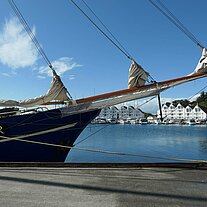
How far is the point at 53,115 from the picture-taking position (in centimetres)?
1209

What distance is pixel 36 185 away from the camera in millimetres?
5180

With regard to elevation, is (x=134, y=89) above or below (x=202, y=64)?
below

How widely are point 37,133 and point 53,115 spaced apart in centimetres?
101

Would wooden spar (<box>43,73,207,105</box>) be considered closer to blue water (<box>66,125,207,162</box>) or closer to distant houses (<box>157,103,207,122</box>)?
blue water (<box>66,125,207,162</box>)

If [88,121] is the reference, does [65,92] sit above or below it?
above

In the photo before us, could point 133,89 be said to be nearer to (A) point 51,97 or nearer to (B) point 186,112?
(A) point 51,97

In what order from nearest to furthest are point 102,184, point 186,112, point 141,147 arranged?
1. point 102,184
2. point 141,147
3. point 186,112

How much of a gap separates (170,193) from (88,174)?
205 cm

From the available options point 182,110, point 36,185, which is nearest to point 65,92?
point 36,185

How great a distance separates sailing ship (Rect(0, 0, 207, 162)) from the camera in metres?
10.9

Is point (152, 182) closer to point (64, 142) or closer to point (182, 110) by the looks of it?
point (64, 142)

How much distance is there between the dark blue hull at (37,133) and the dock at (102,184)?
4.27 meters

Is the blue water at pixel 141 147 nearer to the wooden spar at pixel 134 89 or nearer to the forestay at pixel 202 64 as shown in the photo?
the wooden spar at pixel 134 89

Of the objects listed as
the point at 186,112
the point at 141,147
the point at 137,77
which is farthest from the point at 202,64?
the point at 186,112
